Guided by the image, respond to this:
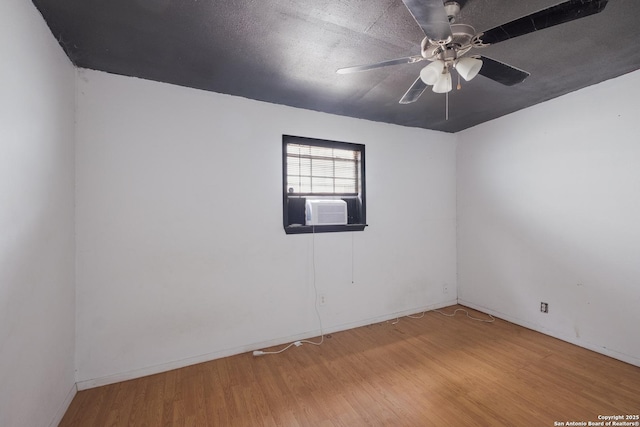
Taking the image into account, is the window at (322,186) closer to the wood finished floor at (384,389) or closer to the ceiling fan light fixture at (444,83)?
the wood finished floor at (384,389)

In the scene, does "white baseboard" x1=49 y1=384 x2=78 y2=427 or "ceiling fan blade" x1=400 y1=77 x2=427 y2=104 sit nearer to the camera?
"white baseboard" x1=49 y1=384 x2=78 y2=427

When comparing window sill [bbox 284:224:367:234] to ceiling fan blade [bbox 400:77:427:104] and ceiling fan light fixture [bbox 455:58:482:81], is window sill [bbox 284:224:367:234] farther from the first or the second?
ceiling fan light fixture [bbox 455:58:482:81]

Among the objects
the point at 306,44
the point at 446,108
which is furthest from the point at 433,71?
the point at 446,108

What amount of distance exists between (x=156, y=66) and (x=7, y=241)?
1.52m

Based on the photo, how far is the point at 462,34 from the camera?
4.30ft

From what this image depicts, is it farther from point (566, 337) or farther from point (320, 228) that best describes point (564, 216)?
point (320, 228)

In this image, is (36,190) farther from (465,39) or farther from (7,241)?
(465,39)

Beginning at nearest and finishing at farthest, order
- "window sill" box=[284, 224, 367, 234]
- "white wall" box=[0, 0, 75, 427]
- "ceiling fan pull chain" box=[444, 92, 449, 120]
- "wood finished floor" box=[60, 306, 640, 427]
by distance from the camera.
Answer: "white wall" box=[0, 0, 75, 427], "wood finished floor" box=[60, 306, 640, 427], "ceiling fan pull chain" box=[444, 92, 449, 120], "window sill" box=[284, 224, 367, 234]

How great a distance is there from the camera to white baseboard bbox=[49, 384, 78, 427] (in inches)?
61.1

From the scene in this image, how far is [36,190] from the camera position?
139 centimetres

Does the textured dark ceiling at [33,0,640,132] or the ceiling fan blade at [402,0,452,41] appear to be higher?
the textured dark ceiling at [33,0,640,132]

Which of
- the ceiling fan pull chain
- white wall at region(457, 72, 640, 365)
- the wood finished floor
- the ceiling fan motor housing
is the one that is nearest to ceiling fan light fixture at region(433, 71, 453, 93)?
the ceiling fan motor housing

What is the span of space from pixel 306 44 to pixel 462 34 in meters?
0.96

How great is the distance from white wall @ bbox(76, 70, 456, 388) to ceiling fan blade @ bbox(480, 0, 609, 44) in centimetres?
186
